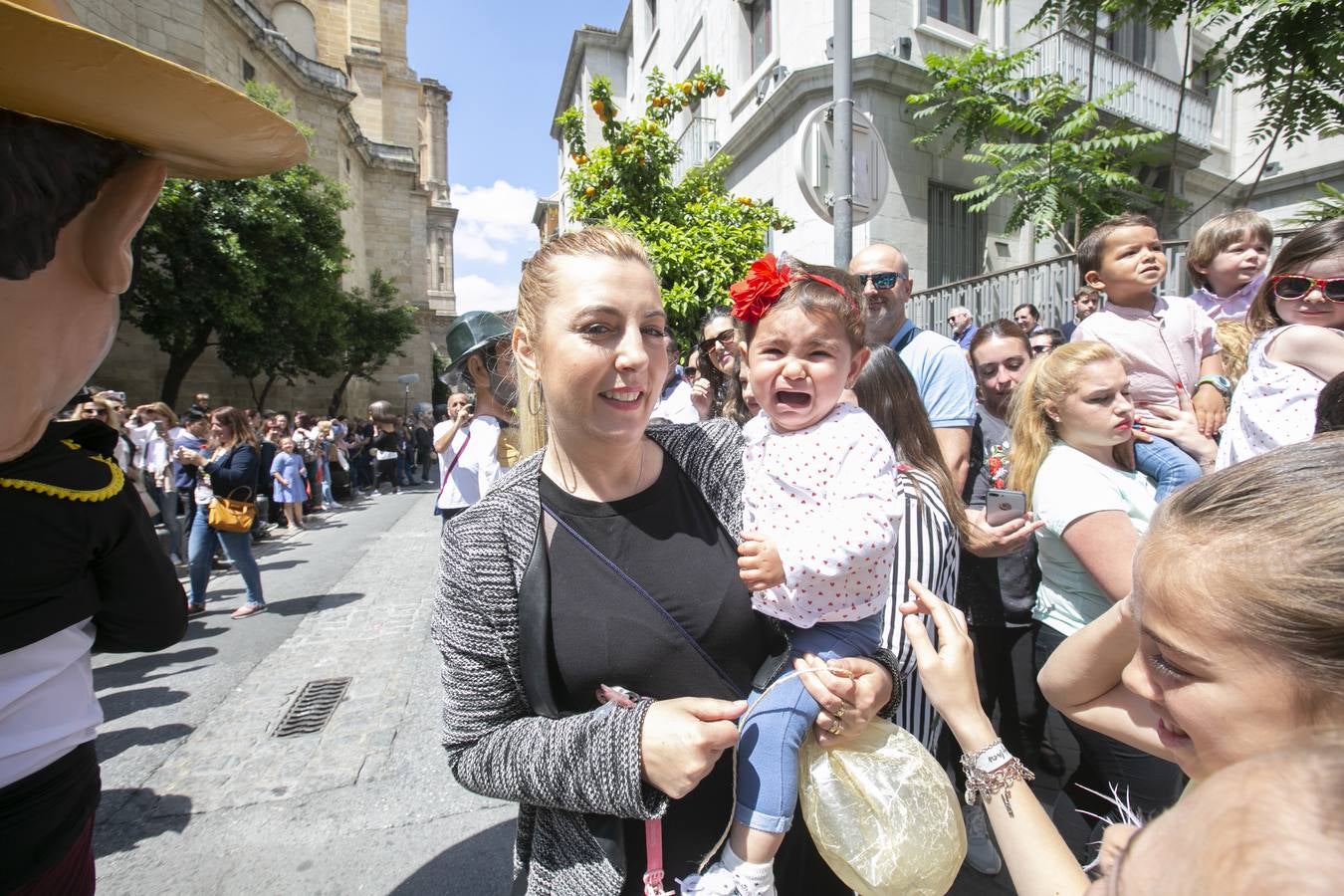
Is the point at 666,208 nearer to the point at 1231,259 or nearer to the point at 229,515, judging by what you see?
the point at 229,515

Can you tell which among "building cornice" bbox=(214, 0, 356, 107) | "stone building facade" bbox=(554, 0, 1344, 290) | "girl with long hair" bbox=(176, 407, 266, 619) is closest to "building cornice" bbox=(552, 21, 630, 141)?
"stone building facade" bbox=(554, 0, 1344, 290)

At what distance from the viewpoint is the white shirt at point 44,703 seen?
1.35 m

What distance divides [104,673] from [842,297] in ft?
19.6

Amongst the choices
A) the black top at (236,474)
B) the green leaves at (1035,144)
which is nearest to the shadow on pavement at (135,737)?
the black top at (236,474)

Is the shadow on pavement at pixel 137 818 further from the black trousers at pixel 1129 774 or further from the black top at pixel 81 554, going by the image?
the black trousers at pixel 1129 774

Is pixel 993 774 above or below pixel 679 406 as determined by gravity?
below

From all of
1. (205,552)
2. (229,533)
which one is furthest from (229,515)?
(205,552)

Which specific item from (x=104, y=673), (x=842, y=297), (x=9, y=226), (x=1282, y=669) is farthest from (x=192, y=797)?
(x=1282, y=669)

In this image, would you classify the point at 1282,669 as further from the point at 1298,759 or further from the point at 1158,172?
the point at 1158,172

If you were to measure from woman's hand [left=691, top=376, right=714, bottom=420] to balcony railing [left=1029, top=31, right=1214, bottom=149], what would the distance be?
31.5ft

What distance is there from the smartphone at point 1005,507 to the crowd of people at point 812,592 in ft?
0.04

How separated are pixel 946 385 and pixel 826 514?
194 centimetres

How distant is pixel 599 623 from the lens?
4.41 feet

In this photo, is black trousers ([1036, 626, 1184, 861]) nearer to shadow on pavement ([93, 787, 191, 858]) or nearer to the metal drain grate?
shadow on pavement ([93, 787, 191, 858])
